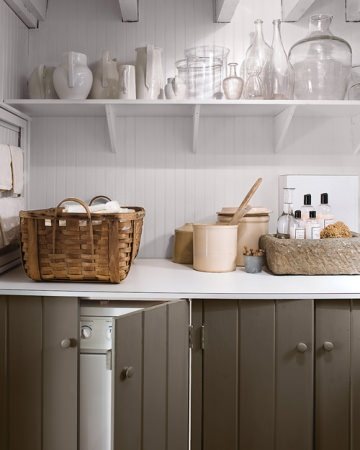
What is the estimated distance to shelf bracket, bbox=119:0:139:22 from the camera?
2.34 metres

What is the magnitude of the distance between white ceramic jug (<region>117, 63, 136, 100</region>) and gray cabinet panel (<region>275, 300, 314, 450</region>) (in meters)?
1.12

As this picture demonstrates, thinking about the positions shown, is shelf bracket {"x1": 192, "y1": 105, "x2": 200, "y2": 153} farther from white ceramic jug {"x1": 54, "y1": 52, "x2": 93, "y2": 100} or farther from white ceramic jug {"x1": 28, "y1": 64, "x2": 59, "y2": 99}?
white ceramic jug {"x1": 28, "y1": 64, "x2": 59, "y2": 99}

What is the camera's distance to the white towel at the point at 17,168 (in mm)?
2234

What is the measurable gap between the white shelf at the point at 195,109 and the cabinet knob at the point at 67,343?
3.29 ft

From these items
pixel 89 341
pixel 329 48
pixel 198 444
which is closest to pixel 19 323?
pixel 89 341

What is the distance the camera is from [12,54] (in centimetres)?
233

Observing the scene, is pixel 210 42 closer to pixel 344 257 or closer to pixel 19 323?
pixel 344 257

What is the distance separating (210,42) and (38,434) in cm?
189

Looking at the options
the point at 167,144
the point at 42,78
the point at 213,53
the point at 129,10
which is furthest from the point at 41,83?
the point at 213,53

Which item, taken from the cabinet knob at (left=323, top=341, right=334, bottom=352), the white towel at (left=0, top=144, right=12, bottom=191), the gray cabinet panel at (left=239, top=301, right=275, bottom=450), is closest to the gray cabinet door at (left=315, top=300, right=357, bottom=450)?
the cabinet knob at (left=323, top=341, right=334, bottom=352)

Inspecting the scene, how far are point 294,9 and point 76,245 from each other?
1.51 m

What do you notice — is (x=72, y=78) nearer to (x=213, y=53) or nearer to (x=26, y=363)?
(x=213, y=53)

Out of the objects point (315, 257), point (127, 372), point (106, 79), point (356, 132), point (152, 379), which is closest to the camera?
point (127, 372)

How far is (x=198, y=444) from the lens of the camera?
1.88 meters
